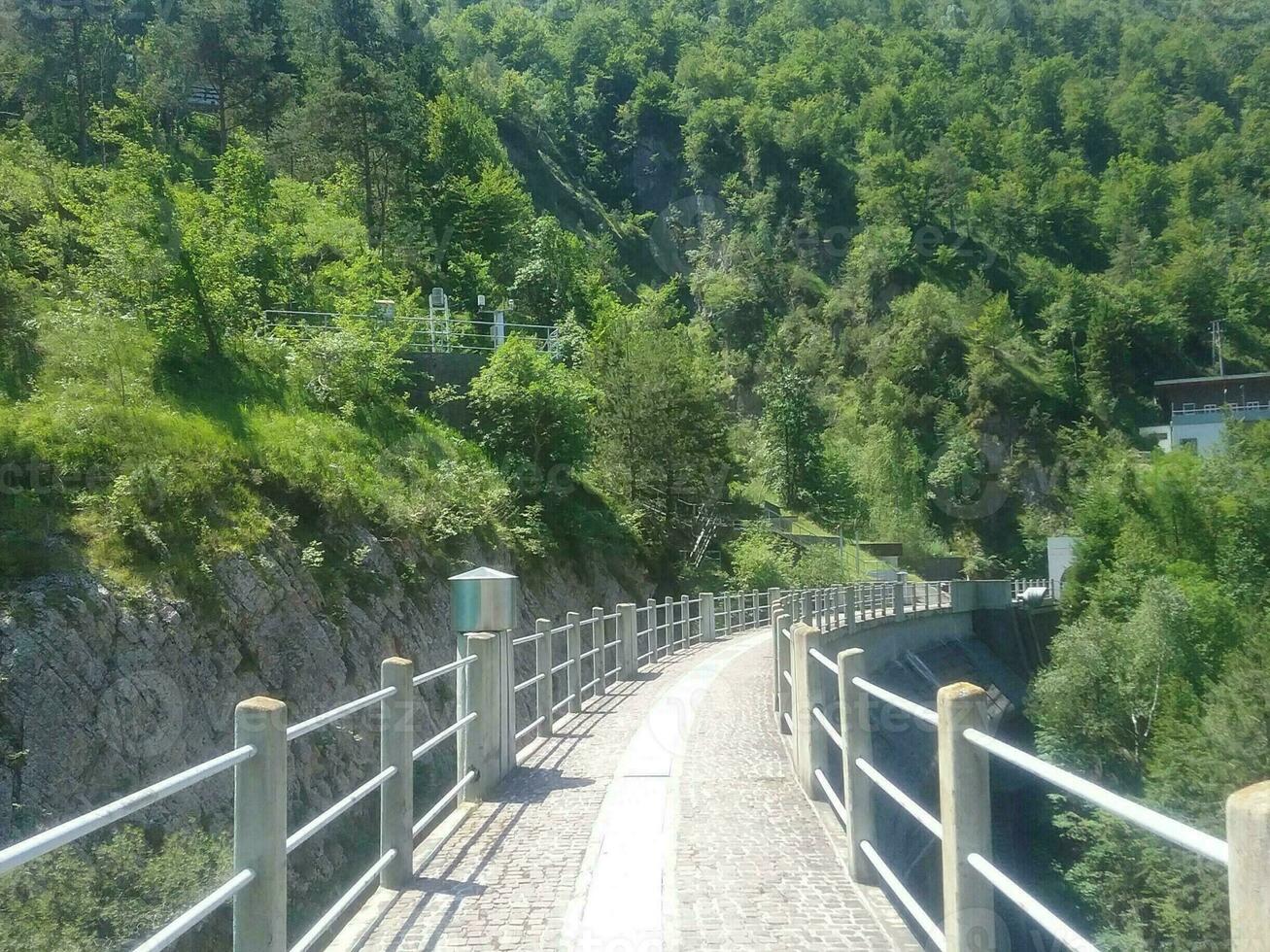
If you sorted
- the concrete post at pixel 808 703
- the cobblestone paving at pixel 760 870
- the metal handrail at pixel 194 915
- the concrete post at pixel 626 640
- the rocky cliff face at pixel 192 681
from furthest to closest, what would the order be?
the concrete post at pixel 626 640, the rocky cliff face at pixel 192 681, the concrete post at pixel 808 703, the cobblestone paving at pixel 760 870, the metal handrail at pixel 194 915

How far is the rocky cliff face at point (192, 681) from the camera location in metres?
13.5

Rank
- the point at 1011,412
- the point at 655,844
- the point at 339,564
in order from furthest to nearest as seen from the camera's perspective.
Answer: the point at 1011,412 → the point at 339,564 → the point at 655,844

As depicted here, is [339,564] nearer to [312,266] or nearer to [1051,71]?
[312,266]

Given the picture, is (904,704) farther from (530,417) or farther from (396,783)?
(530,417)

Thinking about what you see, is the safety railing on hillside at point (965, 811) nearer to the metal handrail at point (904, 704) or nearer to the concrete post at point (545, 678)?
the metal handrail at point (904, 704)

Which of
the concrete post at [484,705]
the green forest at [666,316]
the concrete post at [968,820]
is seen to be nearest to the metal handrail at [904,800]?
the concrete post at [968,820]

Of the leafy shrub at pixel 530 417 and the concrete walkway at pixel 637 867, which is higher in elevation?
the leafy shrub at pixel 530 417

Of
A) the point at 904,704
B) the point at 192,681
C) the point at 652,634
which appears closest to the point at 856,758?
the point at 904,704

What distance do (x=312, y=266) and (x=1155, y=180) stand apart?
368ft

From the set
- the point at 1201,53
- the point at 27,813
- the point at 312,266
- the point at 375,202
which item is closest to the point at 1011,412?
the point at 375,202

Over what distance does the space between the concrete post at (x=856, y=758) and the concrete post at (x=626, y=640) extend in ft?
38.8

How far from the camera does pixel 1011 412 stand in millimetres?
94000

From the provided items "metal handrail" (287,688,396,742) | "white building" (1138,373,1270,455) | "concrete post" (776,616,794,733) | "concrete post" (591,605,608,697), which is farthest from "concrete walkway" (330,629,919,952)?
"white building" (1138,373,1270,455)

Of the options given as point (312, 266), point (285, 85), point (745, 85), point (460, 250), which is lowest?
point (312, 266)
